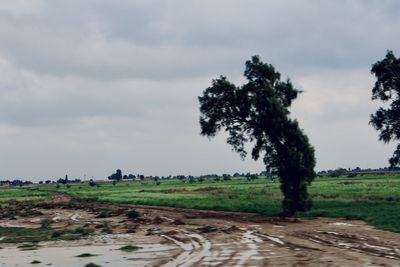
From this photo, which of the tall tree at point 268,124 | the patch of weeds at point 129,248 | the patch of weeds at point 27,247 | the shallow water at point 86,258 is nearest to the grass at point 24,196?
the tall tree at point 268,124

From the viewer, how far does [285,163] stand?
43094 millimetres

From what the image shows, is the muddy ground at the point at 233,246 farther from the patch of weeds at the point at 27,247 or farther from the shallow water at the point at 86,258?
the patch of weeds at the point at 27,247

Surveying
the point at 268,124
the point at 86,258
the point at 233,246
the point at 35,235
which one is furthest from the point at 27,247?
the point at 268,124

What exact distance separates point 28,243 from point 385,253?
57.2ft

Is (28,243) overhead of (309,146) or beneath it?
beneath

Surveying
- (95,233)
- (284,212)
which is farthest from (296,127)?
(95,233)

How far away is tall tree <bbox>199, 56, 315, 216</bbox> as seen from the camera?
42.4m

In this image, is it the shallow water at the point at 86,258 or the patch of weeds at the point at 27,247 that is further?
the patch of weeds at the point at 27,247

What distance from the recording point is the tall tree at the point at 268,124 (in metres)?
42.4

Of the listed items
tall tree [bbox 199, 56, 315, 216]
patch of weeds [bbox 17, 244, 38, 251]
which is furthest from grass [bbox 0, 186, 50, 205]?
patch of weeds [bbox 17, 244, 38, 251]

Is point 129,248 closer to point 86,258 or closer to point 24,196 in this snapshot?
→ point 86,258

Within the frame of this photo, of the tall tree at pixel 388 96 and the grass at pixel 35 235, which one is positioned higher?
the tall tree at pixel 388 96

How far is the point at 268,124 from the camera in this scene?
141 ft

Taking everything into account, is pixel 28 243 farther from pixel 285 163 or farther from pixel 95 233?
pixel 285 163
